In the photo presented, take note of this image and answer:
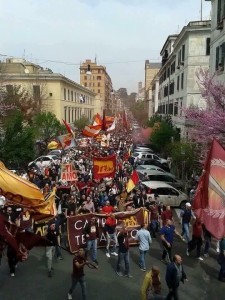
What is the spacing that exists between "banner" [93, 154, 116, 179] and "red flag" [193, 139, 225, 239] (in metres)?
9.82

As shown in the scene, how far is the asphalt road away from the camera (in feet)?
30.9

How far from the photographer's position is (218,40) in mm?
24188

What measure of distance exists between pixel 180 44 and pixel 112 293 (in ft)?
109

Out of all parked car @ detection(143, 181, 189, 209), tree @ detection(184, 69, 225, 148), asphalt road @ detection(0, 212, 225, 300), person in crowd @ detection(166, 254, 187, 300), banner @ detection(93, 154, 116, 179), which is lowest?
asphalt road @ detection(0, 212, 225, 300)

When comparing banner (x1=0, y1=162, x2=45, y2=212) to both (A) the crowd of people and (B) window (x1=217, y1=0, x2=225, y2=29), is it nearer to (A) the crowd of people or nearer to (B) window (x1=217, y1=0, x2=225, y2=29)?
(A) the crowd of people

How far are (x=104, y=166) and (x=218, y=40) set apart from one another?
12.5 metres

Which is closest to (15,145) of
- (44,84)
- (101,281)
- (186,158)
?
(186,158)

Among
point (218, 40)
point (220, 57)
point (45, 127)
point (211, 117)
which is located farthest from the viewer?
point (45, 127)

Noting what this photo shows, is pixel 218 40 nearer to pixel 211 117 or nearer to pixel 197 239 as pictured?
pixel 211 117

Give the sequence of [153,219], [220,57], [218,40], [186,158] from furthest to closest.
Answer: [218,40], [186,158], [220,57], [153,219]

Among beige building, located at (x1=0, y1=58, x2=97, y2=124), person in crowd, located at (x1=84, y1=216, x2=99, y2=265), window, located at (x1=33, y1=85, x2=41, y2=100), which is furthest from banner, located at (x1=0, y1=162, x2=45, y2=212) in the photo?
window, located at (x1=33, y1=85, x2=41, y2=100)

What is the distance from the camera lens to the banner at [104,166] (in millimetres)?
17750

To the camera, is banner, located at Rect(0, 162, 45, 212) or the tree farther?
the tree

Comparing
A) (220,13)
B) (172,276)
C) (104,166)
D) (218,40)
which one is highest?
(220,13)
